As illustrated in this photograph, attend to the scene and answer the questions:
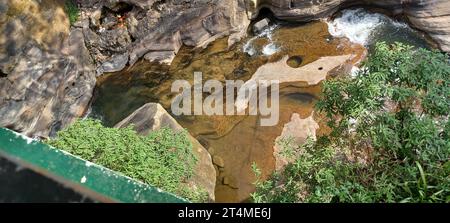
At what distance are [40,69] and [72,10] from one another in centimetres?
259

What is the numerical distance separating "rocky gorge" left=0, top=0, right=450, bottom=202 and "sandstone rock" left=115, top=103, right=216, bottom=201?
0.10ft

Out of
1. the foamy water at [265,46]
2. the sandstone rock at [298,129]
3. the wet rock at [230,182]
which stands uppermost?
the foamy water at [265,46]

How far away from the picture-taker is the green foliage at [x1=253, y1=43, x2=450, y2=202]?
4625 millimetres

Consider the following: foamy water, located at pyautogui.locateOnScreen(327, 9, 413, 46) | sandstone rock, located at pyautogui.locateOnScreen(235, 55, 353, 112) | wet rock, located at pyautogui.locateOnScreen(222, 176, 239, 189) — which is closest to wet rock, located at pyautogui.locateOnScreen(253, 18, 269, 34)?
sandstone rock, located at pyautogui.locateOnScreen(235, 55, 353, 112)

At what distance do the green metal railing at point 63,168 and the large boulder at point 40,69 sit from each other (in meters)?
7.67

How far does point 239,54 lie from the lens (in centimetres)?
1242

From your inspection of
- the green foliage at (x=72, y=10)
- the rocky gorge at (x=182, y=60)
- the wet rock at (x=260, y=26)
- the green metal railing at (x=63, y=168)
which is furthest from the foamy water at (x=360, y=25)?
the green metal railing at (x=63, y=168)

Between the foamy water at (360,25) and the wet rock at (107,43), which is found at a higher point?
the wet rock at (107,43)

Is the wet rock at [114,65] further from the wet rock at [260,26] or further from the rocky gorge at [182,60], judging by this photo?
the wet rock at [260,26]

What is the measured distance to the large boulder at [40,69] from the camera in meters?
9.54

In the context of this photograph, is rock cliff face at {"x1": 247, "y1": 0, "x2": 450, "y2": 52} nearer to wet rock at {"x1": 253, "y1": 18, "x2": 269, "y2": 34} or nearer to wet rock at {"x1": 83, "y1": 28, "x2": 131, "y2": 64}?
wet rock at {"x1": 253, "y1": 18, "x2": 269, "y2": 34}
